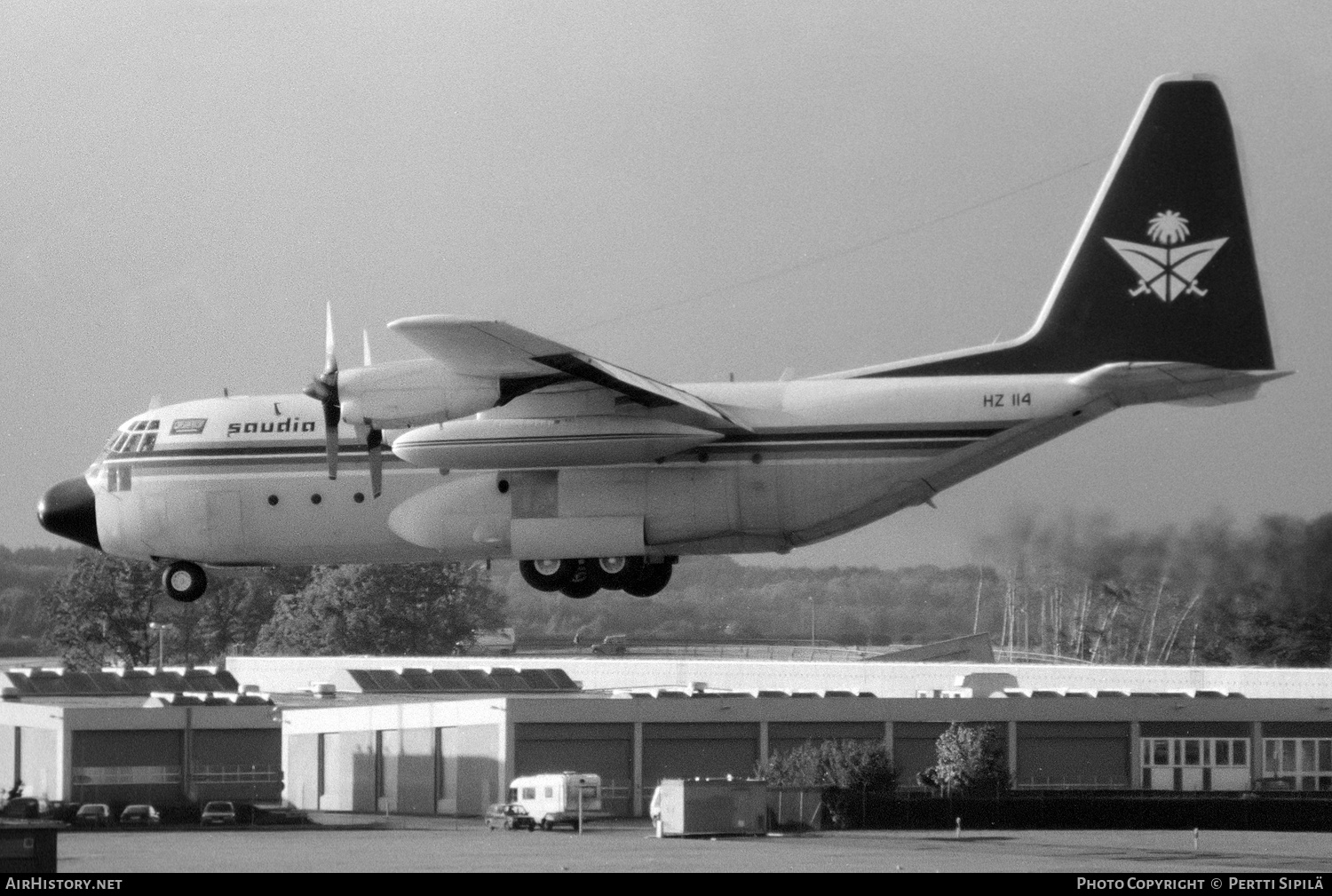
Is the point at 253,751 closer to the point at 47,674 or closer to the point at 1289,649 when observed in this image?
the point at 47,674

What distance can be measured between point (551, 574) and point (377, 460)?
4004 millimetres

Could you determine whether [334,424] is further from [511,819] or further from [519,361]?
[511,819]

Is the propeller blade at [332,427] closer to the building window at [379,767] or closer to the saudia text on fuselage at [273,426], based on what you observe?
the saudia text on fuselage at [273,426]

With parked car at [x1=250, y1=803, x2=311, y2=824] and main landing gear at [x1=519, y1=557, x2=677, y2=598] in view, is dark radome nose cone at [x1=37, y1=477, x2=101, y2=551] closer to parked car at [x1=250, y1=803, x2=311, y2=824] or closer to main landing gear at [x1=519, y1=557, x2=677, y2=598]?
main landing gear at [x1=519, y1=557, x2=677, y2=598]

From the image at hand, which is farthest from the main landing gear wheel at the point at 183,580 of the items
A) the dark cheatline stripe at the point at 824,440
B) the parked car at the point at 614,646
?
the parked car at the point at 614,646

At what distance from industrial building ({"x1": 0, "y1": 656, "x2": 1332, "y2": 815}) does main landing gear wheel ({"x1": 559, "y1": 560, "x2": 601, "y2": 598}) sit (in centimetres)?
1808

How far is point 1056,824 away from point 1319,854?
8484mm

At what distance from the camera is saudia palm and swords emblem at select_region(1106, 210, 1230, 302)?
36000mm

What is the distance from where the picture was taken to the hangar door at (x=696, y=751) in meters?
57.7

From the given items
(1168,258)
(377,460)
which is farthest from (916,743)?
(377,460)

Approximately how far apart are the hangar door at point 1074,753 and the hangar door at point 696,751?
7900mm

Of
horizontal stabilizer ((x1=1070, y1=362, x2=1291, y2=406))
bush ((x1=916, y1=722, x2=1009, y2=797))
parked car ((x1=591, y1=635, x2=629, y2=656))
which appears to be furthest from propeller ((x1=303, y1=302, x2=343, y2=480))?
parked car ((x1=591, y1=635, x2=629, y2=656))

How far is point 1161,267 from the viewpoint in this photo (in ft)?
119
